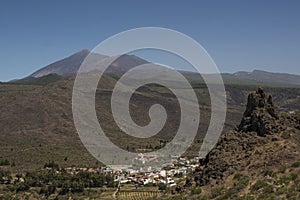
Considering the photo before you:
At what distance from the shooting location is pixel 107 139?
97.1 meters

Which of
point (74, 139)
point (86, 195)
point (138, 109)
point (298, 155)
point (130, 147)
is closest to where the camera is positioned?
point (298, 155)

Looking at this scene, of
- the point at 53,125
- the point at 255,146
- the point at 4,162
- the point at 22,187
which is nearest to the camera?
the point at 255,146

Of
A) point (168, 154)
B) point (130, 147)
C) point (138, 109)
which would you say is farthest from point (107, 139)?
point (138, 109)

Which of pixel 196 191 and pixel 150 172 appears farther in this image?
pixel 150 172

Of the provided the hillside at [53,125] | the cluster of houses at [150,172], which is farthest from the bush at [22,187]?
the hillside at [53,125]

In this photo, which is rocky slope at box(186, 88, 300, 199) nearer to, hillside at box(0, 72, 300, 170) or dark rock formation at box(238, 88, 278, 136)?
dark rock formation at box(238, 88, 278, 136)

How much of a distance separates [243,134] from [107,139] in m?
78.1

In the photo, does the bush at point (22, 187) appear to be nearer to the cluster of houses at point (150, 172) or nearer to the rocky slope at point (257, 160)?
the cluster of houses at point (150, 172)

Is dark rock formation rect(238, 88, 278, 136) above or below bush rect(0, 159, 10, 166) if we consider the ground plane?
above

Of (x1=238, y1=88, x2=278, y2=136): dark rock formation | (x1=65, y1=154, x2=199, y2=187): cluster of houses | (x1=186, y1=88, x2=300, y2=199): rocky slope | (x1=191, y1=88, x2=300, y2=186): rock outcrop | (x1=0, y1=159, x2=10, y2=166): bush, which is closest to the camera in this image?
(x1=186, y1=88, x2=300, y2=199): rocky slope

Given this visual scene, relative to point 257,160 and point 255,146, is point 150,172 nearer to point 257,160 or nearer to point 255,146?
point 255,146

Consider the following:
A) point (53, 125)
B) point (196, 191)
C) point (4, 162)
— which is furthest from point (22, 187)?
point (53, 125)

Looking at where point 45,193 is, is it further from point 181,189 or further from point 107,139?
point 107,139

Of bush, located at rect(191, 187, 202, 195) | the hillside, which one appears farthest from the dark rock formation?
the hillside
